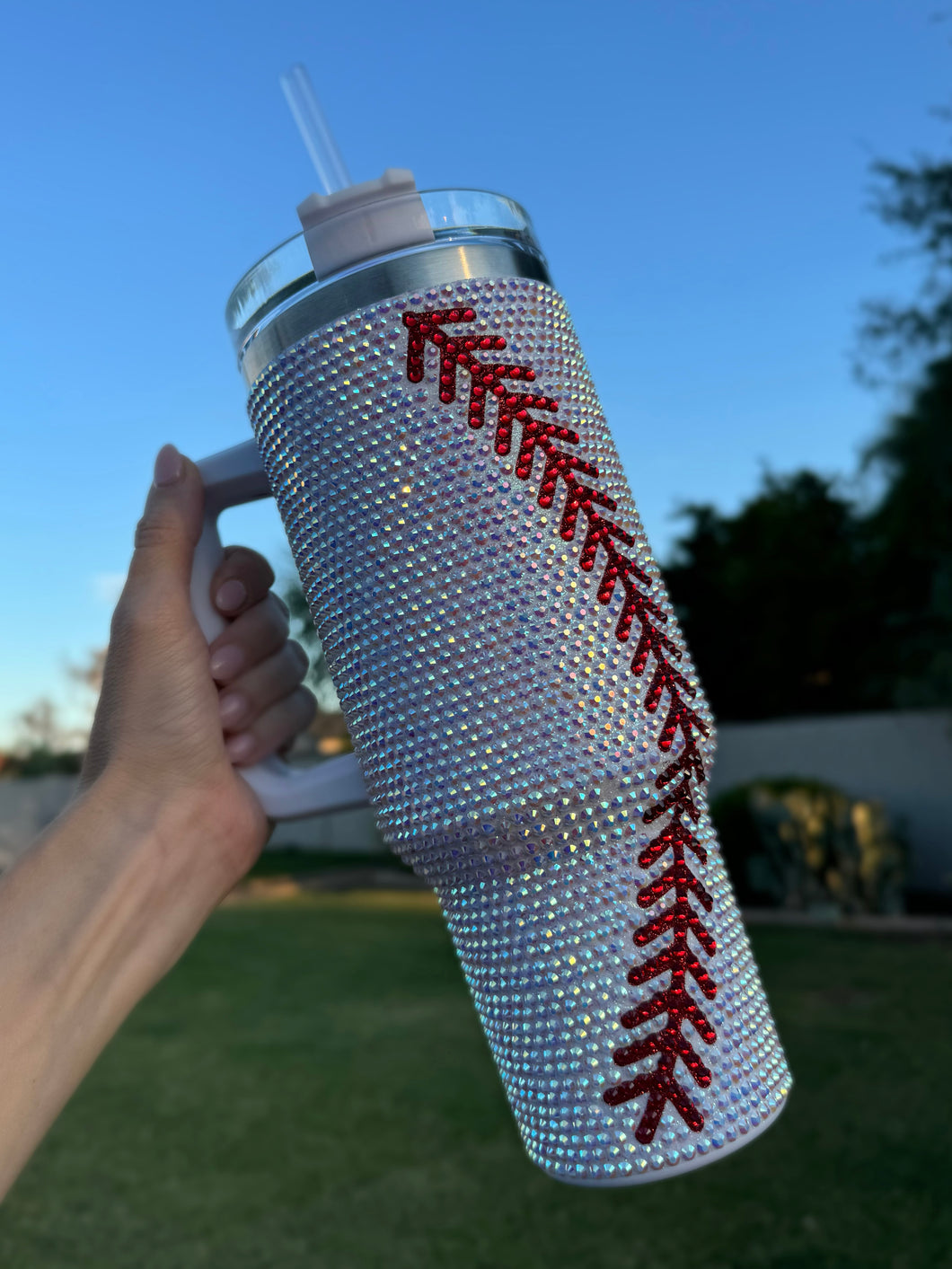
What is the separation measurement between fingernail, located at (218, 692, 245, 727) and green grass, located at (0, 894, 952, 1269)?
2.71 m

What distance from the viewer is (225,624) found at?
4.11 feet

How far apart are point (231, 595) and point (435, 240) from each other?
499 mm

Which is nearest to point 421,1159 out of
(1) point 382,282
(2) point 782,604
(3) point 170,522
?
(3) point 170,522

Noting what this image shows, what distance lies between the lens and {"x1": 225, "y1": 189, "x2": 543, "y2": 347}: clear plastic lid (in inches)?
34.9

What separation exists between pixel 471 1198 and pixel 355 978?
3460mm

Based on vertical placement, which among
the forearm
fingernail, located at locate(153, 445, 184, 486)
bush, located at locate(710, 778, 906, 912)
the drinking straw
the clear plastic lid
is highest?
the drinking straw

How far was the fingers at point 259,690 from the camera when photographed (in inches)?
49.5

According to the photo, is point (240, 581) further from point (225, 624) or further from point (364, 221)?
point (364, 221)

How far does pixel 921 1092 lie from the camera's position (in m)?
4.44

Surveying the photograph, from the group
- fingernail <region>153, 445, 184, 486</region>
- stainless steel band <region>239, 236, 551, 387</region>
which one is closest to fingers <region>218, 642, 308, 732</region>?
fingernail <region>153, 445, 184, 486</region>

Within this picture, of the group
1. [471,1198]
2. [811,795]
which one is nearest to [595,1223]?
[471,1198]

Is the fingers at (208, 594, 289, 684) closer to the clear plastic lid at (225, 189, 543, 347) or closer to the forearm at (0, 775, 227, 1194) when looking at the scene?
the forearm at (0, 775, 227, 1194)

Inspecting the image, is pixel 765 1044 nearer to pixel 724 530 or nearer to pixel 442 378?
pixel 442 378

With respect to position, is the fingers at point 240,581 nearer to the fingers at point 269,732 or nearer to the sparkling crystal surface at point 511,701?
the fingers at point 269,732
